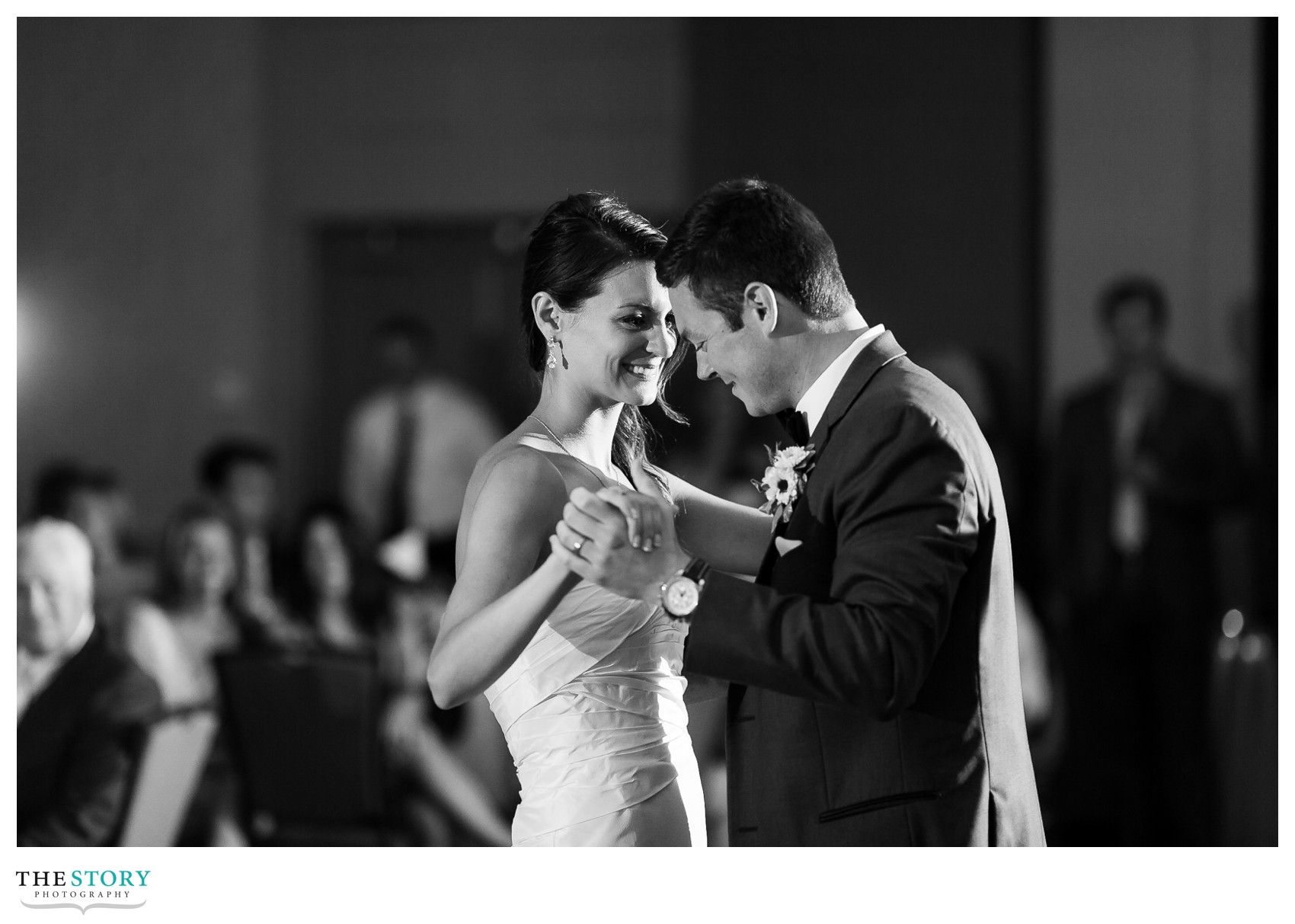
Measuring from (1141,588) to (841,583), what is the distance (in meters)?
3.40

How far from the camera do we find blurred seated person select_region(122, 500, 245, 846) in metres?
3.64

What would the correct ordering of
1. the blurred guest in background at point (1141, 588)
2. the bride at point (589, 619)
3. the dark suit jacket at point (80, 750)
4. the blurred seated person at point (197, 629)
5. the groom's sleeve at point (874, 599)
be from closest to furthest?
the groom's sleeve at point (874, 599) → the bride at point (589, 619) → the dark suit jacket at point (80, 750) → the blurred seated person at point (197, 629) → the blurred guest in background at point (1141, 588)

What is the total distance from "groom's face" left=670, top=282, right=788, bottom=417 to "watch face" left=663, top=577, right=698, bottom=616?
244mm

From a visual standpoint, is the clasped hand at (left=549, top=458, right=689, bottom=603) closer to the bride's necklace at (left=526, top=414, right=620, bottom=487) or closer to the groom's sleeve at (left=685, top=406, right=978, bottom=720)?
the groom's sleeve at (left=685, top=406, right=978, bottom=720)

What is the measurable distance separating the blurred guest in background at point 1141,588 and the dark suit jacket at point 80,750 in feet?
10.5

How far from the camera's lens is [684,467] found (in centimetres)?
567

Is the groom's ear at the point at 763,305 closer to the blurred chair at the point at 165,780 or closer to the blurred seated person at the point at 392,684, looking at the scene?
the blurred chair at the point at 165,780

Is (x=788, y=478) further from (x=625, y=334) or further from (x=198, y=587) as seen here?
(x=198, y=587)

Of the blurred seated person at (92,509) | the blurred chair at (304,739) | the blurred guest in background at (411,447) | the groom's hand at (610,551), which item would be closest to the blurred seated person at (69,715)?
the blurred chair at (304,739)

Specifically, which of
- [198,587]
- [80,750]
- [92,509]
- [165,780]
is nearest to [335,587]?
[198,587]

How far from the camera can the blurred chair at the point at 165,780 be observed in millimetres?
2775
